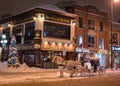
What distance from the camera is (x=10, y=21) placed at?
4825cm

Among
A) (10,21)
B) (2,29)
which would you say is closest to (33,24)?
(10,21)

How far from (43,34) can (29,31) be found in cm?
275

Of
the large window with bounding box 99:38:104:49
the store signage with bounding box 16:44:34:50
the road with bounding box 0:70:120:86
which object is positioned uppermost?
the large window with bounding box 99:38:104:49

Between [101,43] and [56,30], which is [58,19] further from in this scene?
[101,43]

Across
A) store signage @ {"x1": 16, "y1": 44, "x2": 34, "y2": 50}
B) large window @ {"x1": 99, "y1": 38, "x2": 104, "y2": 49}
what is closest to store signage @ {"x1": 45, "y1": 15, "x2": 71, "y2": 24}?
store signage @ {"x1": 16, "y1": 44, "x2": 34, "y2": 50}

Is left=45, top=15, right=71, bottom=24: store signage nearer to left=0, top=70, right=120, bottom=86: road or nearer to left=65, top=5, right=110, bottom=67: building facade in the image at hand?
left=65, top=5, right=110, bottom=67: building facade

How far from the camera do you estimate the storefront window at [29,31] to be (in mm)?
42119

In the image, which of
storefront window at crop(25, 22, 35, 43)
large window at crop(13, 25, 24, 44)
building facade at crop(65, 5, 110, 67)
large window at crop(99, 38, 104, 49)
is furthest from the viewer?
large window at crop(99, 38, 104, 49)

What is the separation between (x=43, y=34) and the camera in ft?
136

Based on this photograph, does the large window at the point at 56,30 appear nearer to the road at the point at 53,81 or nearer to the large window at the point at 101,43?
the large window at the point at 101,43

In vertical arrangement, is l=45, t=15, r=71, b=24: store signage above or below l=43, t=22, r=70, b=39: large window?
above

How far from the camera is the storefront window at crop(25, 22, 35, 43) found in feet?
138

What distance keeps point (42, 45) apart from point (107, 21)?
16927 millimetres

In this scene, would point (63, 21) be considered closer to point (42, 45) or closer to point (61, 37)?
point (61, 37)
